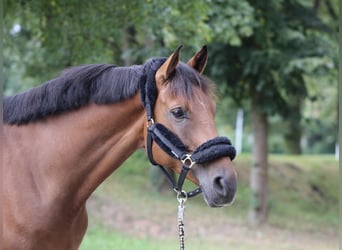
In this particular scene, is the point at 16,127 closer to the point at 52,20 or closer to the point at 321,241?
the point at 52,20

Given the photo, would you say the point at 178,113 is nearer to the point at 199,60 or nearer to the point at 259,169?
the point at 199,60

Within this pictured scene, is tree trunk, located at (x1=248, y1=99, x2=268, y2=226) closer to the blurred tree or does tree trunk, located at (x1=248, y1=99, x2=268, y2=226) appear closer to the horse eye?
the blurred tree

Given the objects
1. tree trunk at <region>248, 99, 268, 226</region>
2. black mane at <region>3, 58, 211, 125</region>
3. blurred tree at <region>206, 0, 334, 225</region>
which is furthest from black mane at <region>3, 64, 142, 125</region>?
tree trunk at <region>248, 99, 268, 226</region>

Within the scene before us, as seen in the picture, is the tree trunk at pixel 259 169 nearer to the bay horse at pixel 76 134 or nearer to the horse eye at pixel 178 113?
the bay horse at pixel 76 134

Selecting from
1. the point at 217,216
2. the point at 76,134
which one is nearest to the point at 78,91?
the point at 76,134

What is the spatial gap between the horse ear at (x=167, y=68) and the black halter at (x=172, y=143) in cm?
4

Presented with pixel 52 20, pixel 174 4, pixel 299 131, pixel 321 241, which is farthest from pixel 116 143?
pixel 299 131

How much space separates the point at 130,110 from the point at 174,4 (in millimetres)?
3292

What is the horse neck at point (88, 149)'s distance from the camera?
329 centimetres

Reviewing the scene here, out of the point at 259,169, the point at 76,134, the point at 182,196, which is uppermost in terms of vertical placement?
the point at 76,134

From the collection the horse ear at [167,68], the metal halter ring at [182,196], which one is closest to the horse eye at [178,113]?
the horse ear at [167,68]

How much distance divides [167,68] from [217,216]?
11530 mm

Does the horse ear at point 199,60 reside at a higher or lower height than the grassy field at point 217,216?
higher

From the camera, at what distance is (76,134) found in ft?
11.0
